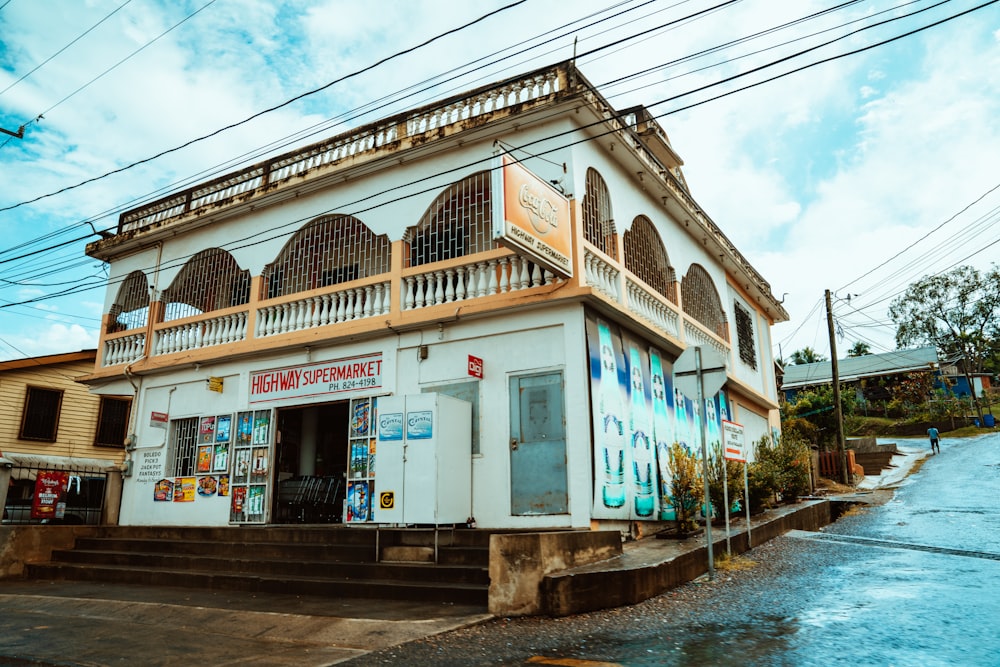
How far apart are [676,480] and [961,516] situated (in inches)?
264

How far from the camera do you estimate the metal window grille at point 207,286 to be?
1426cm

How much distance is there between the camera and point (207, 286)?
14695 millimetres

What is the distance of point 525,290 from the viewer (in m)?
9.91

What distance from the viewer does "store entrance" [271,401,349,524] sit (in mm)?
12070

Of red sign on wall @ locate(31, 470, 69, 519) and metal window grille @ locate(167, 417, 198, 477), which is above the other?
metal window grille @ locate(167, 417, 198, 477)

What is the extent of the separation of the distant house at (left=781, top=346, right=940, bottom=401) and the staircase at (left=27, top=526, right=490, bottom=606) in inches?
1574

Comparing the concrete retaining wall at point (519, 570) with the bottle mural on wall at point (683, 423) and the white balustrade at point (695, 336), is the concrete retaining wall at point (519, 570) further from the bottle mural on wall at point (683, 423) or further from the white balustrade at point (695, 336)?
the white balustrade at point (695, 336)

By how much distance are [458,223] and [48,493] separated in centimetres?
890

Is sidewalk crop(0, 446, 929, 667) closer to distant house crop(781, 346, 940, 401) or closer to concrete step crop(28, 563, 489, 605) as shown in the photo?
concrete step crop(28, 563, 489, 605)

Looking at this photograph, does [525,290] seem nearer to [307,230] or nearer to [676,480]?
[676,480]

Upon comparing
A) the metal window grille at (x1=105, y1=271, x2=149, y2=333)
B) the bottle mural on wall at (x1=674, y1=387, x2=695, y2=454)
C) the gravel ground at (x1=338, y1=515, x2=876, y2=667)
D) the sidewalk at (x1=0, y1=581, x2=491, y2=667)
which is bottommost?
the sidewalk at (x1=0, y1=581, x2=491, y2=667)

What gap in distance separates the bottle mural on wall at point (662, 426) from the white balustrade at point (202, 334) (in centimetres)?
770

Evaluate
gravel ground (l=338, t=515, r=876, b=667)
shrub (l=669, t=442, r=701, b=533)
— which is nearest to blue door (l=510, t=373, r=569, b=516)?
shrub (l=669, t=442, r=701, b=533)

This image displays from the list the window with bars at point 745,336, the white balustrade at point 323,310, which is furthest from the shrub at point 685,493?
the window with bars at point 745,336
